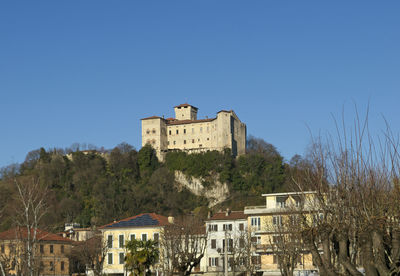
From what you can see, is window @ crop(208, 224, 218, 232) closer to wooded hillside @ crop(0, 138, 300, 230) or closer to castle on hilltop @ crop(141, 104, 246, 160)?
wooded hillside @ crop(0, 138, 300, 230)

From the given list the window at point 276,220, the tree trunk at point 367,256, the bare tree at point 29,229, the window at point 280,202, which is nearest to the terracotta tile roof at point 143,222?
the window at point 280,202

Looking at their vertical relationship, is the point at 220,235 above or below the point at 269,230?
below

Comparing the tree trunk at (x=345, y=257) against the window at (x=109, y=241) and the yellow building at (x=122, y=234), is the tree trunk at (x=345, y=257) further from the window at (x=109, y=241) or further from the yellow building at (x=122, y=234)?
the window at (x=109, y=241)

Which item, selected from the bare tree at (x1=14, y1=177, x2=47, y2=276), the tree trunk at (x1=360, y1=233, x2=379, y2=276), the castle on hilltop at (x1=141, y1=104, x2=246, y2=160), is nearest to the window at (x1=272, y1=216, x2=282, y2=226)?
the bare tree at (x1=14, y1=177, x2=47, y2=276)

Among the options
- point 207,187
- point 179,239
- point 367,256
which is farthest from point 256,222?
point 207,187

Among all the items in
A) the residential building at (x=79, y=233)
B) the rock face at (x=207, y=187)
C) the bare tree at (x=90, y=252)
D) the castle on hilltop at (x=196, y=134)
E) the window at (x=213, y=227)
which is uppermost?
the castle on hilltop at (x=196, y=134)

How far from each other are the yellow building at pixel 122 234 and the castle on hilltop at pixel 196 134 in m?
76.0

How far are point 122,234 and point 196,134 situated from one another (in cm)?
Answer: 8282

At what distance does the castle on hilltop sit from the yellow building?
76024mm

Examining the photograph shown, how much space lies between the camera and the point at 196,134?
15712 centimetres

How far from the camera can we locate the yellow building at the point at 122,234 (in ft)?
243

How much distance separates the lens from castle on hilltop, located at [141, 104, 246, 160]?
152250mm

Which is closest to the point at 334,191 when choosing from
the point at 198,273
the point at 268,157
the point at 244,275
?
the point at 244,275

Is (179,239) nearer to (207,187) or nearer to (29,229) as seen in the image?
(29,229)
